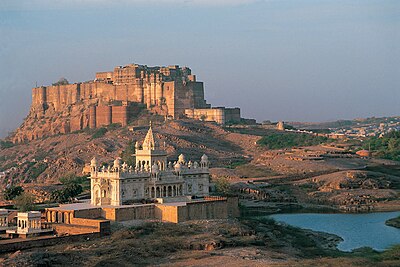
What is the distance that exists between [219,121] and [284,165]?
19.4 meters

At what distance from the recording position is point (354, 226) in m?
64.6

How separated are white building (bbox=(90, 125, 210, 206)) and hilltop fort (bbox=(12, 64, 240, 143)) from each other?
5069cm

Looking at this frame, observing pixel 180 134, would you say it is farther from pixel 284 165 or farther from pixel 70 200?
pixel 70 200

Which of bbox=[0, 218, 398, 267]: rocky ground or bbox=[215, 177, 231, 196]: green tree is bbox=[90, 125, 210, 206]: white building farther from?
bbox=[215, 177, 231, 196]: green tree

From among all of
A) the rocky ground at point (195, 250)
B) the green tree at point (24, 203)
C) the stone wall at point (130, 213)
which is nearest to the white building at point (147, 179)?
the stone wall at point (130, 213)

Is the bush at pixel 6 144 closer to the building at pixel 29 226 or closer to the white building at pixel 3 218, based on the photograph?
the white building at pixel 3 218

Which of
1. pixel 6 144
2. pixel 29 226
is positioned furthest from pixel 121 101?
pixel 29 226

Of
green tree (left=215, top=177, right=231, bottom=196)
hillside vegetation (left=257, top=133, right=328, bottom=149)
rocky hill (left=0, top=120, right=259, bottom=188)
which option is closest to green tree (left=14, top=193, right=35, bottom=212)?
green tree (left=215, top=177, right=231, bottom=196)

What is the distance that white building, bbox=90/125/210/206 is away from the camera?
53.7 m

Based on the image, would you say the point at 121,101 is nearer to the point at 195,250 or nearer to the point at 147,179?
the point at 147,179

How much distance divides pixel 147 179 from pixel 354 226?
16861 millimetres

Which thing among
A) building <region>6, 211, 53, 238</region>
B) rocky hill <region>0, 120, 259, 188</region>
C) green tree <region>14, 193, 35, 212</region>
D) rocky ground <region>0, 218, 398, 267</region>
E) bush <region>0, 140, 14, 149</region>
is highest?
bush <region>0, 140, 14, 149</region>

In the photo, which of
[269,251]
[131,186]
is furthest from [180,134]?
[269,251]

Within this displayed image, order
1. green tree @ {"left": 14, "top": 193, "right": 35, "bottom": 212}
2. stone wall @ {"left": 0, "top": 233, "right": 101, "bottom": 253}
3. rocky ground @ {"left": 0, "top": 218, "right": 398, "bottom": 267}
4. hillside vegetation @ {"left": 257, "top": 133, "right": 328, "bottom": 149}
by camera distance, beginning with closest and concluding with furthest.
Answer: rocky ground @ {"left": 0, "top": 218, "right": 398, "bottom": 267} → stone wall @ {"left": 0, "top": 233, "right": 101, "bottom": 253} → green tree @ {"left": 14, "top": 193, "right": 35, "bottom": 212} → hillside vegetation @ {"left": 257, "top": 133, "right": 328, "bottom": 149}
